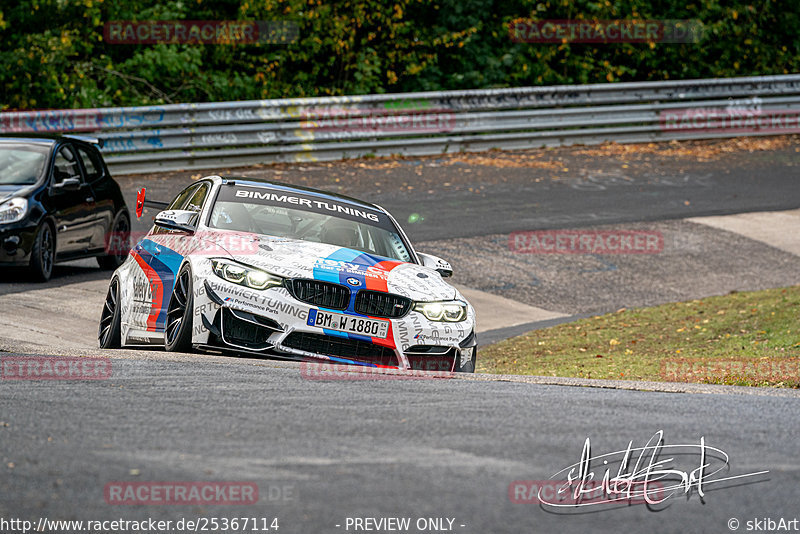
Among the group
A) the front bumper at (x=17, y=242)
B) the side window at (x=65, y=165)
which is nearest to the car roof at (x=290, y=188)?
the front bumper at (x=17, y=242)

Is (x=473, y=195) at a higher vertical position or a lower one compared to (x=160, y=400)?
lower

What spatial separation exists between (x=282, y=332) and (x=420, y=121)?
15323mm

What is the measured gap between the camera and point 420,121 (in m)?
22.4

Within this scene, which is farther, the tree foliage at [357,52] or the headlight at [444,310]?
the tree foliage at [357,52]

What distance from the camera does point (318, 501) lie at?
4.08 metres

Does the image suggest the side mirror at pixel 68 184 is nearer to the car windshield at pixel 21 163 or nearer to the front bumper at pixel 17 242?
the car windshield at pixel 21 163

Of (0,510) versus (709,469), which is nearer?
(0,510)

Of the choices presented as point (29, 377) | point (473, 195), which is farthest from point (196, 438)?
point (473, 195)

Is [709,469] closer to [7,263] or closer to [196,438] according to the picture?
[196,438]

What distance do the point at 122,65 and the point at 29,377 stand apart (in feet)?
59.3

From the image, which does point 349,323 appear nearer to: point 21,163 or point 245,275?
point 245,275

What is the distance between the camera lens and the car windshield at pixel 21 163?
12.6 meters

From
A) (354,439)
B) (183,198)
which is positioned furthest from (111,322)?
(354,439)

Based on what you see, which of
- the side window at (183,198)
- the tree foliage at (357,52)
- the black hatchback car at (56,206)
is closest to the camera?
the side window at (183,198)
